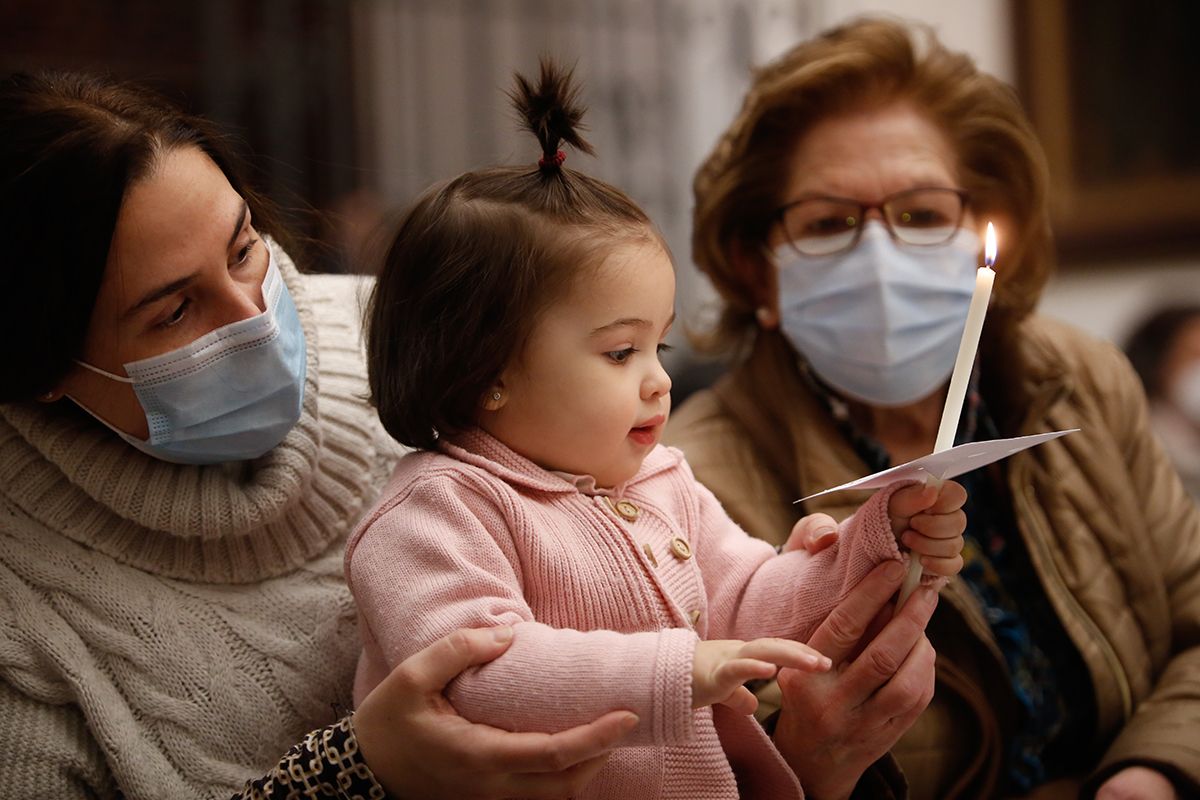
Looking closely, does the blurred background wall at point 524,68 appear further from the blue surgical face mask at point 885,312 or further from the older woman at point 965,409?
the blue surgical face mask at point 885,312

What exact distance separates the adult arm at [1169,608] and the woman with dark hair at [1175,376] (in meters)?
2.15

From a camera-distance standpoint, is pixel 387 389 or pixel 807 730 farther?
pixel 807 730

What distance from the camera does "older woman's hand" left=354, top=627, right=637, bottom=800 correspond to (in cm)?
99

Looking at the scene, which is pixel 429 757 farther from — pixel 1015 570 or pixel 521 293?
pixel 1015 570

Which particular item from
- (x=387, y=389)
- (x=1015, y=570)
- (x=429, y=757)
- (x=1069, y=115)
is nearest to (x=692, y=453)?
(x=1015, y=570)

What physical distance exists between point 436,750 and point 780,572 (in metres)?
0.42

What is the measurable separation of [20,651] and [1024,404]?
1.44m

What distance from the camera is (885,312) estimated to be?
1741 mm

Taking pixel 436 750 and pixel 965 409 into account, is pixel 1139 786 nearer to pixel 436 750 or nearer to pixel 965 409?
pixel 965 409

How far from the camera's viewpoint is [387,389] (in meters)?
1.21

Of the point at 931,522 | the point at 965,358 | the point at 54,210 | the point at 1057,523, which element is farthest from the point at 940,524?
the point at 54,210

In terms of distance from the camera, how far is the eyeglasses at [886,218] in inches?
71.0

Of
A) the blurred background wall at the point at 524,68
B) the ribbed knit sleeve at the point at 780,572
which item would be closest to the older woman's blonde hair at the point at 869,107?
the ribbed knit sleeve at the point at 780,572

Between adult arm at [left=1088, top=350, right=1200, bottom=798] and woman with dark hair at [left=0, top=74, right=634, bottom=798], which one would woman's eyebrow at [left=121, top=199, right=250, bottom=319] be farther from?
adult arm at [left=1088, top=350, right=1200, bottom=798]
